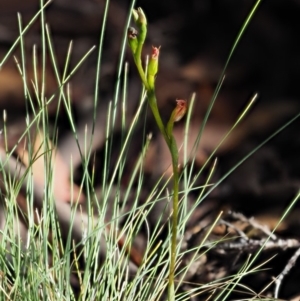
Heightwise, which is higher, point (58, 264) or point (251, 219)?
point (58, 264)

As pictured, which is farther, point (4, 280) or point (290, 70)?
point (290, 70)

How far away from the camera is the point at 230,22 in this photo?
0.84 m

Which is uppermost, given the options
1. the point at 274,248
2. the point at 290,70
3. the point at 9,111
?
the point at 290,70

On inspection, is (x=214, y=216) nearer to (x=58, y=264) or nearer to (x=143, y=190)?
(x=143, y=190)

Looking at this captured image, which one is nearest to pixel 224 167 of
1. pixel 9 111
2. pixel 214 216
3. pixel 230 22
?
pixel 214 216

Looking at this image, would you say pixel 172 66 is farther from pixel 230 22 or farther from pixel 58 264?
Answer: pixel 58 264

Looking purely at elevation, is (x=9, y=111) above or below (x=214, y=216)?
above

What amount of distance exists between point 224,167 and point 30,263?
392 mm

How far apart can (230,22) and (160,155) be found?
0.21 metres

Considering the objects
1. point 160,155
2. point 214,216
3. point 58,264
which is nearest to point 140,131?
point 160,155

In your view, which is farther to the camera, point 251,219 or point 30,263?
point 251,219

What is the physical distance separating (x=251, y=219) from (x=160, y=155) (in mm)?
157

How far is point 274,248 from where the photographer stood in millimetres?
903

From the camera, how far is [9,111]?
0.94m
